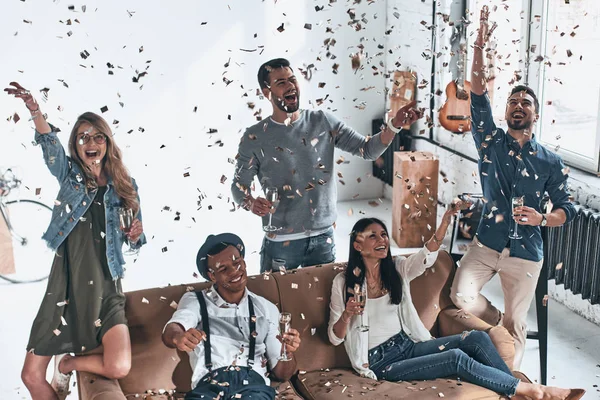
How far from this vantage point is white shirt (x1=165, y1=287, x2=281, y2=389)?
321 centimetres

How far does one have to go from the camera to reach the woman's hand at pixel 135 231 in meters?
3.37

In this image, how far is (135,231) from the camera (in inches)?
133

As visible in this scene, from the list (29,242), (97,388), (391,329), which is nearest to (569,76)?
(391,329)

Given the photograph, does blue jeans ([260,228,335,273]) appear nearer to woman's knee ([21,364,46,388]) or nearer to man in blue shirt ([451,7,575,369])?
man in blue shirt ([451,7,575,369])

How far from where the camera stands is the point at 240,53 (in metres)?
6.96

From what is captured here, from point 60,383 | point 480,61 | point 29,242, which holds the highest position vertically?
point 480,61

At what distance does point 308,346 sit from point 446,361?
61 cm

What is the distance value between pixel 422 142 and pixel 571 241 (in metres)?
2.43

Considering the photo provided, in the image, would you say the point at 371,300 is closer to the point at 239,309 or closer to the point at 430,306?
the point at 430,306

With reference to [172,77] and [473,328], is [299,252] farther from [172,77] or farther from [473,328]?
[172,77]

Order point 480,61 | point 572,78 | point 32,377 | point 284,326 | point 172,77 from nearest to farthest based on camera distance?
point 284,326 → point 32,377 → point 480,61 → point 572,78 → point 172,77

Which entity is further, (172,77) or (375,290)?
(172,77)

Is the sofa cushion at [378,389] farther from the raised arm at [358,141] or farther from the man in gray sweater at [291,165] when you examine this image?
the raised arm at [358,141]

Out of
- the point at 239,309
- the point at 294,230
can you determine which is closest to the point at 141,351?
the point at 239,309
